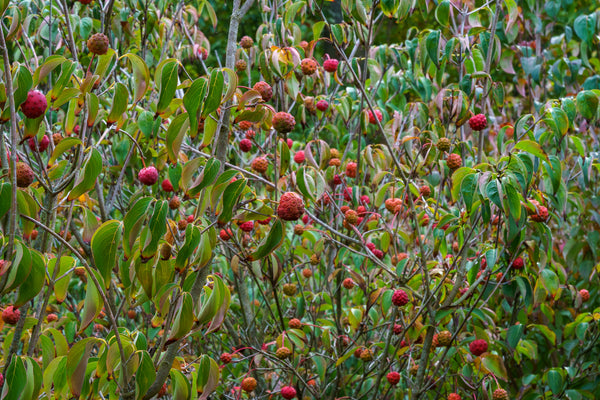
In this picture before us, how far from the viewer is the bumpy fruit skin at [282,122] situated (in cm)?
166

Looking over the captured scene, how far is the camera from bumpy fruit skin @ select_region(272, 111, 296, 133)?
166 cm

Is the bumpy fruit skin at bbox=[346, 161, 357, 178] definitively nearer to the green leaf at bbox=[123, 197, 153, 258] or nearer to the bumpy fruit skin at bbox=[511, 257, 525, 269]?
the bumpy fruit skin at bbox=[511, 257, 525, 269]

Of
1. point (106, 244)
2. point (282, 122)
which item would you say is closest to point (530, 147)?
point (282, 122)

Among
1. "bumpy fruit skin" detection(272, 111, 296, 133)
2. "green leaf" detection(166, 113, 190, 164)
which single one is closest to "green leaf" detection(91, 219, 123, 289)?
"green leaf" detection(166, 113, 190, 164)

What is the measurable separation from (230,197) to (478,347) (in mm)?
1307

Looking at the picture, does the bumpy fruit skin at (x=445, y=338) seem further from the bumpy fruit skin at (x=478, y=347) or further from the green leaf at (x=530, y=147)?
the green leaf at (x=530, y=147)

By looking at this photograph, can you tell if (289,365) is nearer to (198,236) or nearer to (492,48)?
(198,236)

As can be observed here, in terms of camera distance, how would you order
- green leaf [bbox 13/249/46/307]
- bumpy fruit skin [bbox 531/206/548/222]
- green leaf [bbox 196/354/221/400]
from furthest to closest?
1. bumpy fruit skin [bbox 531/206/548/222]
2. green leaf [bbox 196/354/221/400]
3. green leaf [bbox 13/249/46/307]

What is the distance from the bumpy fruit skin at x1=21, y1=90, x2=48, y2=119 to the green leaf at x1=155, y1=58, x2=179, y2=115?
0.85 ft

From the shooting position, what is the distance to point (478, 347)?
218cm

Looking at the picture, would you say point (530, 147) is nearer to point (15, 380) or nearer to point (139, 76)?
point (139, 76)

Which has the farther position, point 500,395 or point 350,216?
point 350,216

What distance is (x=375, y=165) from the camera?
8.15 ft

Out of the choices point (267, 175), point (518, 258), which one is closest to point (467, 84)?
point (518, 258)
